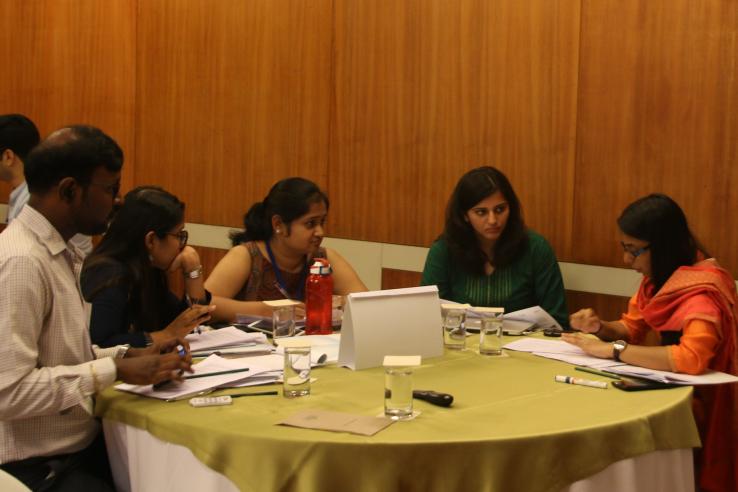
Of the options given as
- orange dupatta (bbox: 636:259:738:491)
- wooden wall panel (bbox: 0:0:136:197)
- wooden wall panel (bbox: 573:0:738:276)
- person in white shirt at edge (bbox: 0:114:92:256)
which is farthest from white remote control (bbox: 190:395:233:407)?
wooden wall panel (bbox: 0:0:136:197)

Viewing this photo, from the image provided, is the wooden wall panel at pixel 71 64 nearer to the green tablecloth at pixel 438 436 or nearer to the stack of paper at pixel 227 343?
the stack of paper at pixel 227 343

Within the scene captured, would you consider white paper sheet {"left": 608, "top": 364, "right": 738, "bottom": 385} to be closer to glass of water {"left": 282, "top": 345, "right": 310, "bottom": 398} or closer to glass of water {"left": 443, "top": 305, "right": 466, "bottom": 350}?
glass of water {"left": 443, "top": 305, "right": 466, "bottom": 350}

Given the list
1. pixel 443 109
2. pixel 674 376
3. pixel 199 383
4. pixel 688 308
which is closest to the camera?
pixel 199 383

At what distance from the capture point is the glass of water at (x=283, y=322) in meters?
3.09

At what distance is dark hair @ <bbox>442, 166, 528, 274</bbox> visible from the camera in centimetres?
400

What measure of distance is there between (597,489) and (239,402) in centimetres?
92

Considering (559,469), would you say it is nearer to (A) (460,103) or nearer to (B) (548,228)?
(B) (548,228)

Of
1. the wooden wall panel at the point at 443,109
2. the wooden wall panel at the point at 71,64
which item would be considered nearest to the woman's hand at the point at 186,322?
the wooden wall panel at the point at 443,109

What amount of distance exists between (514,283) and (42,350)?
229cm

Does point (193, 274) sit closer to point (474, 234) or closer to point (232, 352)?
point (232, 352)

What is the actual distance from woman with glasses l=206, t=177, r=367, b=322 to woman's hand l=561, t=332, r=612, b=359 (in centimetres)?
130

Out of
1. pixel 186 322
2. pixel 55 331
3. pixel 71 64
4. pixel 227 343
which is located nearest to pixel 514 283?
pixel 227 343

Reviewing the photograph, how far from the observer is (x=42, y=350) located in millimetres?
2262

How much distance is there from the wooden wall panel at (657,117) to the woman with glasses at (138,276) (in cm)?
202
